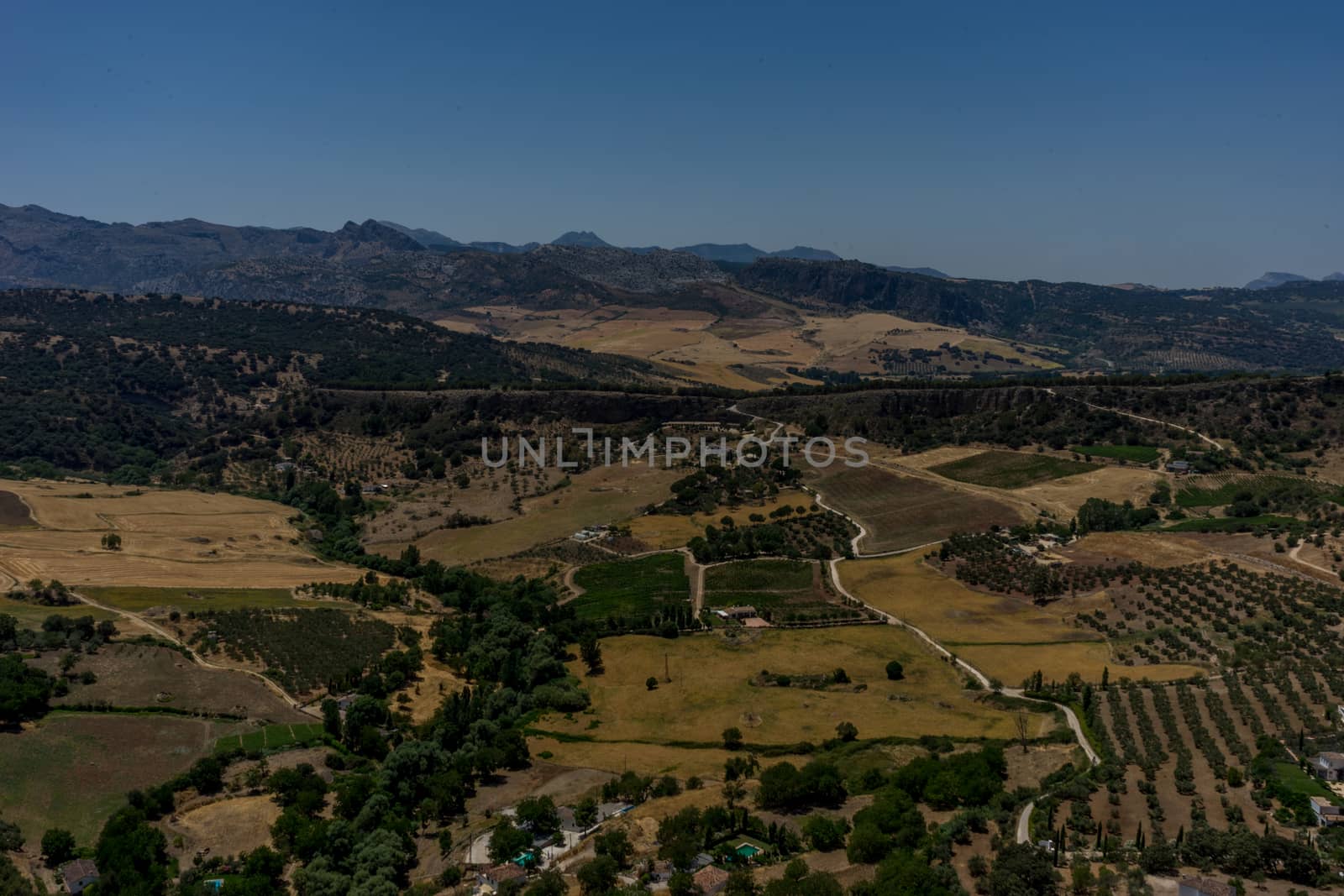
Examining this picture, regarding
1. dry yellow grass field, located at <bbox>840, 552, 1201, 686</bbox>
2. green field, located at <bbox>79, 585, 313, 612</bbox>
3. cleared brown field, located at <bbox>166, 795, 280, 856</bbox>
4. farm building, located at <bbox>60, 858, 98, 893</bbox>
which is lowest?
cleared brown field, located at <bbox>166, 795, 280, 856</bbox>

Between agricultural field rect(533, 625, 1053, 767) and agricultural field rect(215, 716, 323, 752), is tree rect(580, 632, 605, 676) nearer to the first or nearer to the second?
agricultural field rect(533, 625, 1053, 767)

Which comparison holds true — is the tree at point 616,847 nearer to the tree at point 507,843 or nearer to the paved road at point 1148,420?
the tree at point 507,843

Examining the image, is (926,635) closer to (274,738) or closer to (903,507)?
(903,507)

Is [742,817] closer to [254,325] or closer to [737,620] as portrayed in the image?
[737,620]

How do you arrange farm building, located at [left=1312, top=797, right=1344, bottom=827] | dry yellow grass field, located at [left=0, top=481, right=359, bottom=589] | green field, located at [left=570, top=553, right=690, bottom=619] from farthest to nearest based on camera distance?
1. dry yellow grass field, located at [left=0, top=481, right=359, bottom=589]
2. green field, located at [left=570, top=553, right=690, bottom=619]
3. farm building, located at [left=1312, top=797, right=1344, bottom=827]

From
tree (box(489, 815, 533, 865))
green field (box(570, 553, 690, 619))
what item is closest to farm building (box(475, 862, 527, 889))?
tree (box(489, 815, 533, 865))

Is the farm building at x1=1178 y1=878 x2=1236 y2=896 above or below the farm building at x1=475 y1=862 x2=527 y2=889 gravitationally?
above

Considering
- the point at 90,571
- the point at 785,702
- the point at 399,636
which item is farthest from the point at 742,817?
the point at 90,571
